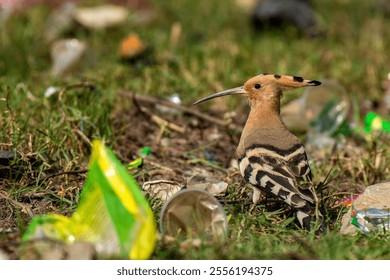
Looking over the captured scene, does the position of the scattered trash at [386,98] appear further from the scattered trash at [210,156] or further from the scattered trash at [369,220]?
the scattered trash at [369,220]

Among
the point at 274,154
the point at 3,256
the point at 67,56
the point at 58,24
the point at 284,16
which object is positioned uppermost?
the point at 274,154

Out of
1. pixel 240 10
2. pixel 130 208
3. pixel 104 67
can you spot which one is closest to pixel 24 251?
pixel 130 208

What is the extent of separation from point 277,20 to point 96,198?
5007 millimetres

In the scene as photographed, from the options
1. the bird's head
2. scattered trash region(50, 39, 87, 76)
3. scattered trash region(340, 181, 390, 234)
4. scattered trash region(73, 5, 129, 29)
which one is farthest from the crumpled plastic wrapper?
scattered trash region(73, 5, 129, 29)

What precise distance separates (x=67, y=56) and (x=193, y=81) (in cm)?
117

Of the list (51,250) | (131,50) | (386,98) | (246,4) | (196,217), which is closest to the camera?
(51,250)

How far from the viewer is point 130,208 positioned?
10.6 ft

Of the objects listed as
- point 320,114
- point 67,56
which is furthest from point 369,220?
point 67,56

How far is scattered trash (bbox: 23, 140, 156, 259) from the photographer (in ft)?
10.7

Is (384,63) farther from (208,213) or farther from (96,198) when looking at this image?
(96,198)

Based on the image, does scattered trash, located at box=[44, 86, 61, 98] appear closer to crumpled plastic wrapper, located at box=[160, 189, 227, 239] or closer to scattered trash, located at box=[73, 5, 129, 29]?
scattered trash, located at box=[73, 5, 129, 29]

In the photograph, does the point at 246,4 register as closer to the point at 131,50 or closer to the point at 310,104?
the point at 131,50

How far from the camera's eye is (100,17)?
7926 millimetres

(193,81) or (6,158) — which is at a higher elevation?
(6,158)
